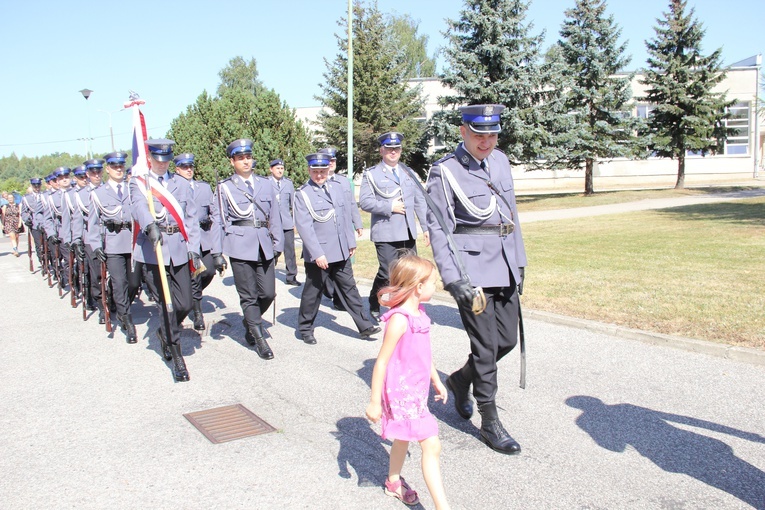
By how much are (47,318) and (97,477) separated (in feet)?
20.9

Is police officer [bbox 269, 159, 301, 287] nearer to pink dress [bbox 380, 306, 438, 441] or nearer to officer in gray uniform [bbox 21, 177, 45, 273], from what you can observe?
officer in gray uniform [bbox 21, 177, 45, 273]

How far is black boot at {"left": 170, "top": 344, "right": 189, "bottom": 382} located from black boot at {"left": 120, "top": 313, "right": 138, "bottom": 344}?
1.71 m

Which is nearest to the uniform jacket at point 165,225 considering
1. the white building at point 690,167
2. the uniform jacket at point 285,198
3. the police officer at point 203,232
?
the police officer at point 203,232

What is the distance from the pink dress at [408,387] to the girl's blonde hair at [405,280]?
0.07 meters

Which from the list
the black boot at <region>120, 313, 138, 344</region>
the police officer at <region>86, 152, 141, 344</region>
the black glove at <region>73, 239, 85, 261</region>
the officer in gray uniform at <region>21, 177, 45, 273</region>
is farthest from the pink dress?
the officer in gray uniform at <region>21, 177, 45, 273</region>

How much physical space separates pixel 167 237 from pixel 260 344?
1.38m

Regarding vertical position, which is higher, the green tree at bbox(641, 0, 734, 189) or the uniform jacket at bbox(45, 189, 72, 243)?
the green tree at bbox(641, 0, 734, 189)

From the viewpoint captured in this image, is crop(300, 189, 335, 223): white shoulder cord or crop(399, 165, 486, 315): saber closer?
crop(399, 165, 486, 315): saber

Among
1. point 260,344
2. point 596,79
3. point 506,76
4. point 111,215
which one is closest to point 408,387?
point 260,344

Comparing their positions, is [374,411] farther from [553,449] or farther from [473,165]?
[473,165]

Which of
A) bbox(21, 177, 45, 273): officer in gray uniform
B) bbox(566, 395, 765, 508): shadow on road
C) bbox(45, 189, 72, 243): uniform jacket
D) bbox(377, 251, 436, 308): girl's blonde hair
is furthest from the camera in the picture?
bbox(21, 177, 45, 273): officer in gray uniform

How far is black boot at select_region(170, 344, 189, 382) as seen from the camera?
6.22 meters

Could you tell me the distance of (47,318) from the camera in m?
9.80

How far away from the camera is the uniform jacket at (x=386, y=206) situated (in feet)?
27.0
